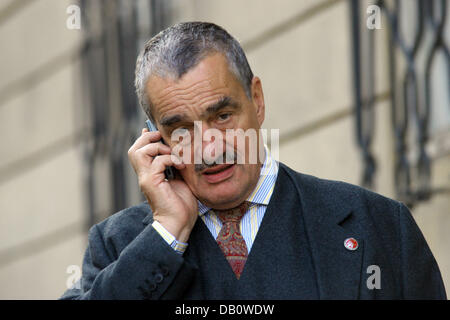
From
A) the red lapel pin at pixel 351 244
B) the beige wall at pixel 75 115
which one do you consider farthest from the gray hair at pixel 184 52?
the beige wall at pixel 75 115

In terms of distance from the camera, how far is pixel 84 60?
955 cm

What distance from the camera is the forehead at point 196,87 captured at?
12.7ft

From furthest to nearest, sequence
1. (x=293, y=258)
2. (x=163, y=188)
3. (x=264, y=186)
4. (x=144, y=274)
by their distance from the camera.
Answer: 1. (x=264, y=186)
2. (x=163, y=188)
3. (x=293, y=258)
4. (x=144, y=274)

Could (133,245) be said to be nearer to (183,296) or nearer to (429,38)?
(183,296)

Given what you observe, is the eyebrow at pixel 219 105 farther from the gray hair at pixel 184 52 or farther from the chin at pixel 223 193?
the chin at pixel 223 193

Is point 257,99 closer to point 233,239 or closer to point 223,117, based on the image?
point 223,117

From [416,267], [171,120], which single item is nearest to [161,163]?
[171,120]

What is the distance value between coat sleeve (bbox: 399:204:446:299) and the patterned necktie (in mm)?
529

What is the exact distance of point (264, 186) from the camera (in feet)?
13.4

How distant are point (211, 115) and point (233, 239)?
43 cm

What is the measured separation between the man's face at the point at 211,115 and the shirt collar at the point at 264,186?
0.17 ft

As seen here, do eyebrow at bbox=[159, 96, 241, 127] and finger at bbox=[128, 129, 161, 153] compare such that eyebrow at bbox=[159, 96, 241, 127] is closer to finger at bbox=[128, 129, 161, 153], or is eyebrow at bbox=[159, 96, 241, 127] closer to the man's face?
the man's face

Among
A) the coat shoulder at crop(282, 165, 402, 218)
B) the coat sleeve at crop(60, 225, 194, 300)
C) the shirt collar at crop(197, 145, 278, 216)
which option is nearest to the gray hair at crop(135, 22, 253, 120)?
the shirt collar at crop(197, 145, 278, 216)

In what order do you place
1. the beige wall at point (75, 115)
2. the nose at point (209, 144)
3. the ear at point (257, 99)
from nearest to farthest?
the nose at point (209, 144)
the ear at point (257, 99)
the beige wall at point (75, 115)
